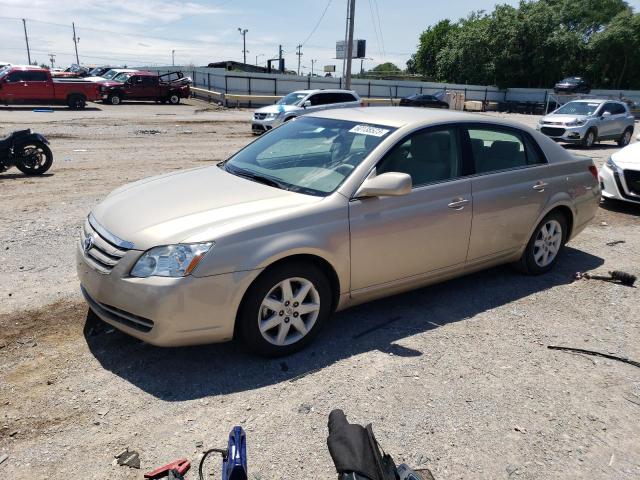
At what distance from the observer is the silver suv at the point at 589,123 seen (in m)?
17.9

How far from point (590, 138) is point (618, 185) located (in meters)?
11.0

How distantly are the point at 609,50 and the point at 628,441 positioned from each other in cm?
6218

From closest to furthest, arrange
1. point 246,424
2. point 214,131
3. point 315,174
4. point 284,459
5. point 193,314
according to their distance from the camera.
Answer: point 284,459
point 246,424
point 193,314
point 315,174
point 214,131

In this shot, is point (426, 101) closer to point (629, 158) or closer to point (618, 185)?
point (629, 158)

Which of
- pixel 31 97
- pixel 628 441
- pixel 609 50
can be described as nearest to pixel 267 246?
pixel 628 441

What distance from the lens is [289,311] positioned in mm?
3652

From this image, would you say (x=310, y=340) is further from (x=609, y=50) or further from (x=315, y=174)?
(x=609, y=50)

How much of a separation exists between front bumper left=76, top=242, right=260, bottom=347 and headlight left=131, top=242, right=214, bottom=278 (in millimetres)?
36

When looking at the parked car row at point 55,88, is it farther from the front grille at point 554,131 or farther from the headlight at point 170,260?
the headlight at point 170,260

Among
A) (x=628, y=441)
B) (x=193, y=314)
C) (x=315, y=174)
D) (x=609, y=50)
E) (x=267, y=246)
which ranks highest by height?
(x=609, y=50)

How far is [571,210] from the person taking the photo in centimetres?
562

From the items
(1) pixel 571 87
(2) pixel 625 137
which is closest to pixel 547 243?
(2) pixel 625 137

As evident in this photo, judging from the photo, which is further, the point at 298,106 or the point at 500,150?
the point at 298,106

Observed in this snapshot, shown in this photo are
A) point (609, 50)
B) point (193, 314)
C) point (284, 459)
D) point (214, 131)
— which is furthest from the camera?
point (609, 50)
